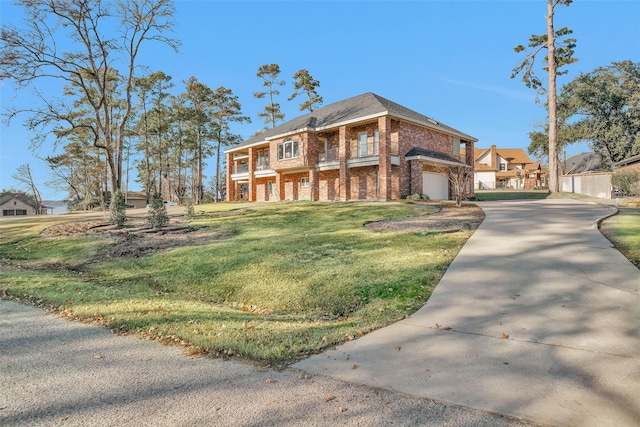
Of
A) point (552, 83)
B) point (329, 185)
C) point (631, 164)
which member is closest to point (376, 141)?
point (329, 185)

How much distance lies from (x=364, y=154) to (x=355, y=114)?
2.78 meters

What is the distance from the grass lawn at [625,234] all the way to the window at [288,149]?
19.5 metres

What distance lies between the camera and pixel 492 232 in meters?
9.54

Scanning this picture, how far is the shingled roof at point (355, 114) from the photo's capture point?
2162cm

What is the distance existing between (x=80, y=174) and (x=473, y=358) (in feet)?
169

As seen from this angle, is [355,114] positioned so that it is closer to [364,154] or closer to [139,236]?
[364,154]

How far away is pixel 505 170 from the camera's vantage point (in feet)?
191

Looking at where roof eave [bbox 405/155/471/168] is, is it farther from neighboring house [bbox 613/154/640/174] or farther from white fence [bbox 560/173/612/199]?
neighboring house [bbox 613/154/640/174]

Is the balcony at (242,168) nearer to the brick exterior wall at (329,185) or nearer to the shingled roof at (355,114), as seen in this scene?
the shingled roof at (355,114)

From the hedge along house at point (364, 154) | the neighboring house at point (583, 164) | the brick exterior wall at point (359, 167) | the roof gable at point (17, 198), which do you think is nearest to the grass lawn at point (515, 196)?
the hedge along house at point (364, 154)

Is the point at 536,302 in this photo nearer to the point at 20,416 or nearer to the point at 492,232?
the point at 492,232

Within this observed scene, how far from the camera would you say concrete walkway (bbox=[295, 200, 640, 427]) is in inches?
102

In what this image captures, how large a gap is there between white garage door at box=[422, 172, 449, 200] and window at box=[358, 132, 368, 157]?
4.49 meters

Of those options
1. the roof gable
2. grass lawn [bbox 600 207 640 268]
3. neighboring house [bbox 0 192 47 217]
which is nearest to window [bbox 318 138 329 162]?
grass lawn [bbox 600 207 640 268]
